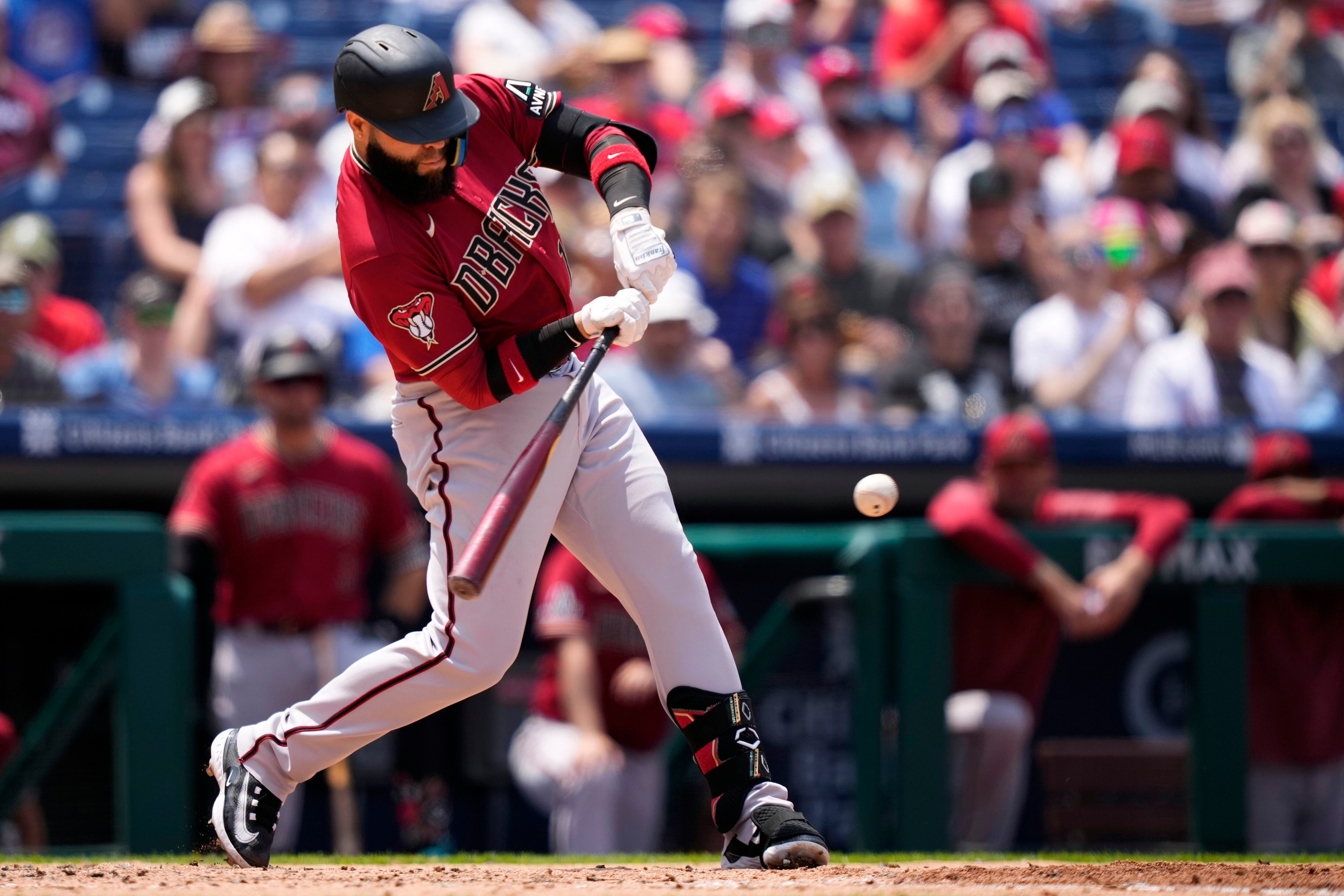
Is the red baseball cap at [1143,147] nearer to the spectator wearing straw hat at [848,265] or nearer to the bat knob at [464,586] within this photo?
the spectator wearing straw hat at [848,265]

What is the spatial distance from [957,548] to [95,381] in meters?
3.27

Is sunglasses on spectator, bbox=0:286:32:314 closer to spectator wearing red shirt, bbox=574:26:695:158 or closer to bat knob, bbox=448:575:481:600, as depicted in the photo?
spectator wearing red shirt, bbox=574:26:695:158

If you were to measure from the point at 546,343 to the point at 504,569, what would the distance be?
0.46 meters

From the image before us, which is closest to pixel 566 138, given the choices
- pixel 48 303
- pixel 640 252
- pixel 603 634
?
pixel 640 252

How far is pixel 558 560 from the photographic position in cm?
554

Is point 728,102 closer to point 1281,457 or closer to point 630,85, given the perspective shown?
point 630,85

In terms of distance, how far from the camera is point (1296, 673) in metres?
5.40

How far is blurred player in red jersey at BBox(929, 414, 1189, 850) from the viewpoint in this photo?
5.21 metres

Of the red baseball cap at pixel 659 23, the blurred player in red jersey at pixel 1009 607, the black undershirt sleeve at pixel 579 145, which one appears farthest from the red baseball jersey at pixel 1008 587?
the red baseball cap at pixel 659 23

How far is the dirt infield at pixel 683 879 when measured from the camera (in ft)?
9.87

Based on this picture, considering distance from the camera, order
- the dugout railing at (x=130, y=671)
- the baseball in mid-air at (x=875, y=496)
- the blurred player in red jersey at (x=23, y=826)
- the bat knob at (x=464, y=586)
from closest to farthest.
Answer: the bat knob at (x=464, y=586) < the baseball in mid-air at (x=875, y=496) < the dugout railing at (x=130, y=671) < the blurred player in red jersey at (x=23, y=826)

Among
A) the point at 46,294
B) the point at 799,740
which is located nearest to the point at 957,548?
the point at 799,740

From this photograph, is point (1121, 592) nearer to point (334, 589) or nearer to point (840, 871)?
point (840, 871)

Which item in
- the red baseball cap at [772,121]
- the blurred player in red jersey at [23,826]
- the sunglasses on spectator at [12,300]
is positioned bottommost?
the blurred player in red jersey at [23,826]
